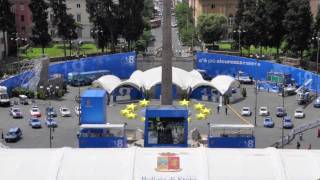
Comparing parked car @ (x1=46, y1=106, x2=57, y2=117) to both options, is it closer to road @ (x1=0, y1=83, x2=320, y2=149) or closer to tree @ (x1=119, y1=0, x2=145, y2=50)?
road @ (x1=0, y1=83, x2=320, y2=149)

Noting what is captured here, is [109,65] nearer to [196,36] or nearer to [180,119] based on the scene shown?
[196,36]

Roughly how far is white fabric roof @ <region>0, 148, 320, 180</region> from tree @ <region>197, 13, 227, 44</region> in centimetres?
9842

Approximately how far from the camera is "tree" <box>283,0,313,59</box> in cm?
9169

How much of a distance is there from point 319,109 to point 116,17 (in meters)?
46.5

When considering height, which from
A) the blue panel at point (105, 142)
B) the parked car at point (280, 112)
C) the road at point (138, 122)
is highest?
the blue panel at point (105, 142)

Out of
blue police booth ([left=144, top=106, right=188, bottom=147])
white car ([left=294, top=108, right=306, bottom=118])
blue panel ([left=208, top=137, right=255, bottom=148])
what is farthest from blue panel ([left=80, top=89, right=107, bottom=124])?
white car ([left=294, top=108, right=306, bottom=118])

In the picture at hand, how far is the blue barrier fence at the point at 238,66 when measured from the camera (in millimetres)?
87062

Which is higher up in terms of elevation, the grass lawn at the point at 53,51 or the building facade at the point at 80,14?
the building facade at the point at 80,14

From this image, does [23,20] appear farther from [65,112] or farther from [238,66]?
[65,112]

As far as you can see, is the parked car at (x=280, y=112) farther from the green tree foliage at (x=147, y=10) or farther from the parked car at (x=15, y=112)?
the green tree foliage at (x=147, y=10)

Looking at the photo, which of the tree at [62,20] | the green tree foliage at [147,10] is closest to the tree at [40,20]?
the tree at [62,20]

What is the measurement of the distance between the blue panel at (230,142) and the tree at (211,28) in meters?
81.0

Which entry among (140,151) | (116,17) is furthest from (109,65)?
(140,151)

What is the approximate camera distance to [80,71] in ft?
300
